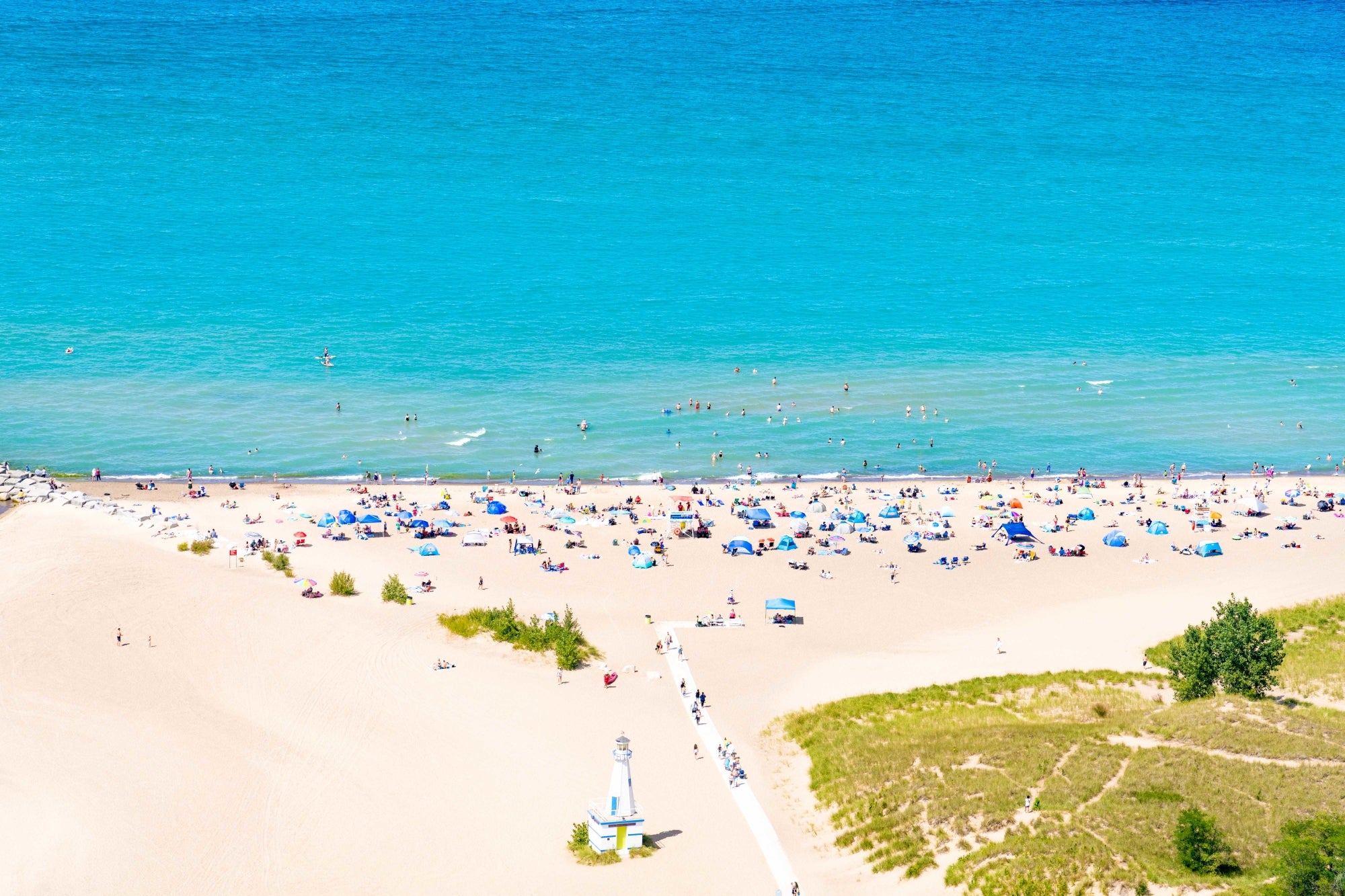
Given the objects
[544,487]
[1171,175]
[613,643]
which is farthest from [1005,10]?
[613,643]

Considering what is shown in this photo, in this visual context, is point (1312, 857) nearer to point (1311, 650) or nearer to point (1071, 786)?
point (1071, 786)

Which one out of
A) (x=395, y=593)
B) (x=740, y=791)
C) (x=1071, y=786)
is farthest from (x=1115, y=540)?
(x=395, y=593)

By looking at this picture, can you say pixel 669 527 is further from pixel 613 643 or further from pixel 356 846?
pixel 356 846

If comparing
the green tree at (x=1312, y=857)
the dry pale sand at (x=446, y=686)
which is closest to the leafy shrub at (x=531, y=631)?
the dry pale sand at (x=446, y=686)

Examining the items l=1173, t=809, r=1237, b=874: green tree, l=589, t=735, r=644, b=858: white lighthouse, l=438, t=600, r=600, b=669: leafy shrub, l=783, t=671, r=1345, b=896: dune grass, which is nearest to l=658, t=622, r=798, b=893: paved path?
l=783, t=671, r=1345, b=896: dune grass

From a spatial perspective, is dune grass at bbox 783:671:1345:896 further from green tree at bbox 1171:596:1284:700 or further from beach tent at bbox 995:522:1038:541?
beach tent at bbox 995:522:1038:541

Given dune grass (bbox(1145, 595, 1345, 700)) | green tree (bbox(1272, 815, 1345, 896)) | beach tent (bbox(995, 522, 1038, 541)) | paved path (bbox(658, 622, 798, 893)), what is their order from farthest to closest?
beach tent (bbox(995, 522, 1038, 541))
dune grass (bbox(1145, 595, 1345, 700))
paved path (bbox(658, 622, 798, 893))
green tree (bbox(1272, 815, 1345, 896))

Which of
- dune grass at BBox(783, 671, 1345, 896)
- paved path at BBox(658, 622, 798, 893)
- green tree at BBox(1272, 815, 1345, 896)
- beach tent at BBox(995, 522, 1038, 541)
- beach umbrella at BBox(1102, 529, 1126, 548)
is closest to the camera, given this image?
green tree at BBox(1272, 815, 1345, 896)
